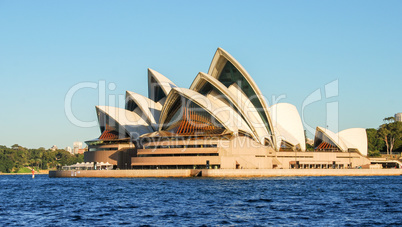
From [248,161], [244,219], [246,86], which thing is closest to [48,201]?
[244,219]

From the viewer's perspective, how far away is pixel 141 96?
9400 cm

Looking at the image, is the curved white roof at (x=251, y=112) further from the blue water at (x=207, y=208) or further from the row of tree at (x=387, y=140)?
the row of tree at (x=387, y=140)

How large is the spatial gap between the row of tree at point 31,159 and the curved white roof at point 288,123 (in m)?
74.4

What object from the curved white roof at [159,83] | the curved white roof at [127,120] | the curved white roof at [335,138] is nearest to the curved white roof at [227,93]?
the curved white roof at [159,83]

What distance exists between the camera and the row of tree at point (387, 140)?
133000mm

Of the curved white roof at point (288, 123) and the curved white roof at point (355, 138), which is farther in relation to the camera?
the curved white roof at point (355, 138)

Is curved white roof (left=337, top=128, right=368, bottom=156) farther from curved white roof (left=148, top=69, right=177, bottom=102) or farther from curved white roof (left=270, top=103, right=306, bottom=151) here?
curved white roof (left=148, top=69, right=177, bottom=102)

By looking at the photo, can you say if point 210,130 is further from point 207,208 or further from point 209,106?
point 207,208

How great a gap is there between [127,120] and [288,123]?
30080mm

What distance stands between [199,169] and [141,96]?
21658 millimetres

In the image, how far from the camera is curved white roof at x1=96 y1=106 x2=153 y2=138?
9212cm

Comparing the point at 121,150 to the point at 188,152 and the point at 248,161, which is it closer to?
the point at 188,152

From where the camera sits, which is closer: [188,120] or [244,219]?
[244,219]

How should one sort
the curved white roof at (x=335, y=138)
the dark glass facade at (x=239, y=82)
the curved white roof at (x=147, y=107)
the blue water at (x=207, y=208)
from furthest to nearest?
the curved white roof at (x=335, y=138) < the curved white roof at (x=147, y=107) < the dark glass facade at (x=239, y=82) < the blue water at (x=207, y=208)
